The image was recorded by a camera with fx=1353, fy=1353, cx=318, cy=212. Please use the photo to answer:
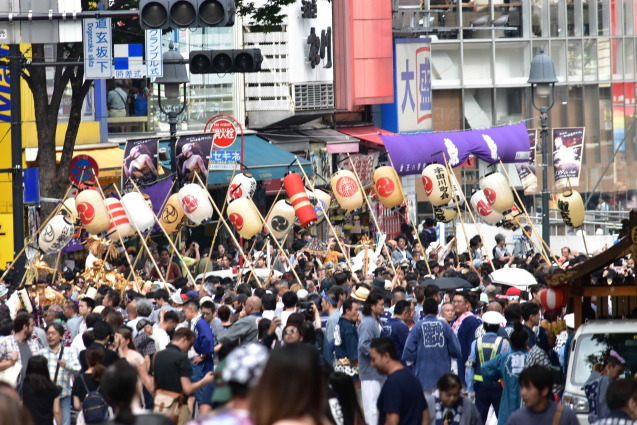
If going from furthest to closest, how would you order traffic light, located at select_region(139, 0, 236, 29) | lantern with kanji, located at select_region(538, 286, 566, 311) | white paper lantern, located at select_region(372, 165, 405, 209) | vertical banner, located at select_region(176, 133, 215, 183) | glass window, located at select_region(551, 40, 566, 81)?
glass window, located at select_region(551, 40, 566, 81) → vertical banner, located at select_region(176, 133, 215, 183) → white paper lantern, located at select_region(372, 165, 405, 209) → traffic light, located at select_region(139, 0, 236, 29) → lantern with kanji, located at select_region(538, 286, 566, 311)

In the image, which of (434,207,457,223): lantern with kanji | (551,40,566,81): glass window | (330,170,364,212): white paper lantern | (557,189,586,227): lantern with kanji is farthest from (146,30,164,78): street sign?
(551,40,566,81): glass window

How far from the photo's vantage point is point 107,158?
87.4 ft

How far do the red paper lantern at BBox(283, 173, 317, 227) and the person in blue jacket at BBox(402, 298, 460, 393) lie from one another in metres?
8.39

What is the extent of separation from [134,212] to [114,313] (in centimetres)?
746

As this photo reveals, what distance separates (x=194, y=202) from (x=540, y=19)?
2709 cm

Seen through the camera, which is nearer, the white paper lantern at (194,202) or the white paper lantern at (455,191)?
the white paper lantern at (194,202)

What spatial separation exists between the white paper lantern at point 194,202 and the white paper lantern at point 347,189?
9.12 ft

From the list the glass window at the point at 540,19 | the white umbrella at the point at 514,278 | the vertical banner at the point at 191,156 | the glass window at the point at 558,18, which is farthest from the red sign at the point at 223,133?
the glass window at the point at 558,18

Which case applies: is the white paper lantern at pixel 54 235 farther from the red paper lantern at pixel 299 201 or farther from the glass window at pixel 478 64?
the glass window at pixel 478 64

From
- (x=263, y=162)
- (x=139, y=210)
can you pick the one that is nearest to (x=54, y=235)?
(x=139, y=210)

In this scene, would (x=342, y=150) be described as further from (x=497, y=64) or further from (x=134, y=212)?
(x=134, y=212)

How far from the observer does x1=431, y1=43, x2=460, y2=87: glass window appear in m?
43.9

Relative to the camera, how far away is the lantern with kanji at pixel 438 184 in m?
23.1

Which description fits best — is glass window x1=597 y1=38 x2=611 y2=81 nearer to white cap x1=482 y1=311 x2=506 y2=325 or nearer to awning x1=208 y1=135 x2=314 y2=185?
awning x1=208 y1=135 x2=314 y2=185
